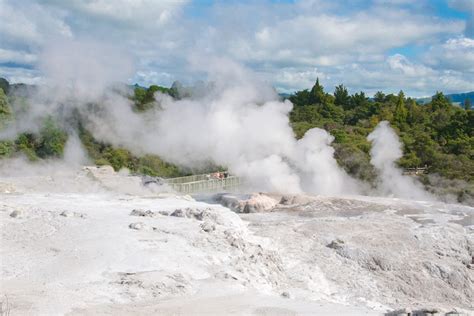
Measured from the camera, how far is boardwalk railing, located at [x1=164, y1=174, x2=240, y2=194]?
914 inches

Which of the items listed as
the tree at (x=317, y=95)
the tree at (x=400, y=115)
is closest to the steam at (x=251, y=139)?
the tree at (x=400, y=115)

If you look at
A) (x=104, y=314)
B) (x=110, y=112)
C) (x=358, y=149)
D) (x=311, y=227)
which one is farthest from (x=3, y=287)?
(x=358, y=149)

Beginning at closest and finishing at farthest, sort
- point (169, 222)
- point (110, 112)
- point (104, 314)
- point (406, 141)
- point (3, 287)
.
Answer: point (104, 314)
point (3, 287)
point (169, 222)
point (110, 112)
point (406, 141)

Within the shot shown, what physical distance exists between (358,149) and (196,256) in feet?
53.2

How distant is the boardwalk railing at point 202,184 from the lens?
23211mm

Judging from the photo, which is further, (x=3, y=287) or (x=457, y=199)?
(x=457, y=199)

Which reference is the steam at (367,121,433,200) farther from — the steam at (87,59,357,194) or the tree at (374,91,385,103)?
the tree at (374,91,385,103)

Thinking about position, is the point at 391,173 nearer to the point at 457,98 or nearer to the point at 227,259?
the point at 227,259

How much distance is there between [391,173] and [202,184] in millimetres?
8163

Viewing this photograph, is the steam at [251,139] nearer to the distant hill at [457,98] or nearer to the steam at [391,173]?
the steam at [391,173]

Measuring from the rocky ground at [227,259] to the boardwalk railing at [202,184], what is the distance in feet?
17.9

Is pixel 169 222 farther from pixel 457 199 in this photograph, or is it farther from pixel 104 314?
pixel 457 199

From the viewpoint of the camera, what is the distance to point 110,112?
967 inches

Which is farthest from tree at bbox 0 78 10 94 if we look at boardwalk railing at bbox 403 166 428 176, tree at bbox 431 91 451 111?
tree at bbox 431 91 451 111
